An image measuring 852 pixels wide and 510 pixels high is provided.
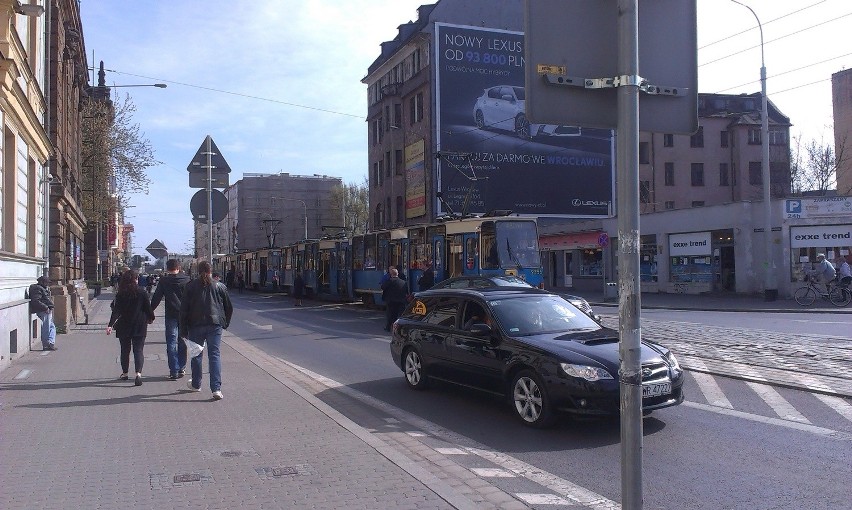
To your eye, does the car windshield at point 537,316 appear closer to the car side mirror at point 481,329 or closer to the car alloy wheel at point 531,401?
the car side mirror at point 481,329

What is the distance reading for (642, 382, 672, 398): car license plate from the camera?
743 centimetres

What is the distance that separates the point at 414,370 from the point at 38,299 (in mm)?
8724

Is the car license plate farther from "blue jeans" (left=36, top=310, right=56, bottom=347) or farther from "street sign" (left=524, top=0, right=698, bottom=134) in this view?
"blue jeans" (left=36, top=310, right=56, bottom=347)

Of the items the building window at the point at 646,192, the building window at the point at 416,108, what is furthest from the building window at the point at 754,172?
the building window at the point at 416,108

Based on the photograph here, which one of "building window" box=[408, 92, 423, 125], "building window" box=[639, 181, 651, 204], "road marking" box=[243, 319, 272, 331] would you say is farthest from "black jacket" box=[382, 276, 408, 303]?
"building window" box=[639, 181, 651, 204]

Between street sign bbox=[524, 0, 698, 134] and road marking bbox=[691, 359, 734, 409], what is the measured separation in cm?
618

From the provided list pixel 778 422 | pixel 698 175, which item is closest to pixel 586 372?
pixel 778 422

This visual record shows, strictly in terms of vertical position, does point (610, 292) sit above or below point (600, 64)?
below

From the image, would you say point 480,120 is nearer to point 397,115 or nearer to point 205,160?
point 397,115

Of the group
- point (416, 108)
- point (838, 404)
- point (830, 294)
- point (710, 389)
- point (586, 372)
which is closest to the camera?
point (586, 372)

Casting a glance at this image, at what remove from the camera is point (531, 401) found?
7926 mm

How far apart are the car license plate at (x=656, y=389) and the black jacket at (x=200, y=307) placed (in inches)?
202

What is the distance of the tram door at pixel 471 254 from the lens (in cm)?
2228

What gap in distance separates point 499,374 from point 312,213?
354ft
